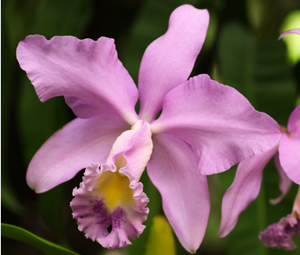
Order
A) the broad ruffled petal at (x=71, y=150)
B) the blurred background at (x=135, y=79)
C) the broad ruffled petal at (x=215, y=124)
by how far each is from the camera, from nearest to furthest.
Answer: the broad ruffled petal at (x=215, y=124) → the broad ruffled petal at (x=71, y=150) → the blurred background at (x=135, y=79)

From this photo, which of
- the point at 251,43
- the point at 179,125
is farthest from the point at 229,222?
the point at 251,43

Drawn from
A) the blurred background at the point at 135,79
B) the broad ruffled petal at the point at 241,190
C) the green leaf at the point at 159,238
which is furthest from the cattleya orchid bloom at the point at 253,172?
the blurred background at the point at 135,79

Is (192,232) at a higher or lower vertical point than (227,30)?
Answer: lower

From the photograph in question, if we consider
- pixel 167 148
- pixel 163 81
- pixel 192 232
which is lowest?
pixel 192 232

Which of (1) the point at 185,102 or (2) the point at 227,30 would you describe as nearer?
(1) the point at 185,102

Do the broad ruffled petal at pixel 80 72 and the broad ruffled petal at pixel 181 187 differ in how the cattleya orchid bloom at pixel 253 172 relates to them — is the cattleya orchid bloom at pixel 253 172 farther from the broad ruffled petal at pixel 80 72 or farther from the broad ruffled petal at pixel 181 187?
the broad ruffled petal at pixel 80 72

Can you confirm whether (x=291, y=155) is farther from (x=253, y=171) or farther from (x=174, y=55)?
(x=174, y=55)

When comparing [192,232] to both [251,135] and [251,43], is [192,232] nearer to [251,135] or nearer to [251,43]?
[251,135]

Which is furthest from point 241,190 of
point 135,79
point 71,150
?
point 135,79
